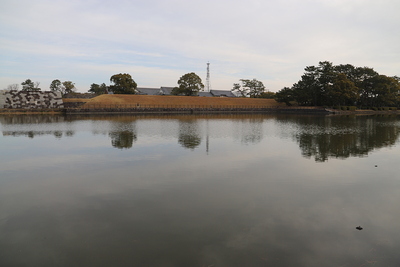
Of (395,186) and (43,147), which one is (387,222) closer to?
(395,186)

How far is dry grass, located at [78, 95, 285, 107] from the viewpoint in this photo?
58062mm

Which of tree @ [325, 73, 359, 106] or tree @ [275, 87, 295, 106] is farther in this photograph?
tree @ [275, 87, 295, 106]

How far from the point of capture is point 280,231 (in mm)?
5129

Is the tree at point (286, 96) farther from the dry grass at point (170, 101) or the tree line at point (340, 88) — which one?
the dry grass at point (170, 101)

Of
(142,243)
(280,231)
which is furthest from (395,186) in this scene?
(142,243)

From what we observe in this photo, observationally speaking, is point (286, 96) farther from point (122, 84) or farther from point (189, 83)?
point (122, 84)

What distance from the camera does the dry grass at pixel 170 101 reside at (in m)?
58.1

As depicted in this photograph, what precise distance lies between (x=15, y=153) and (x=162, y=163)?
7.51 m

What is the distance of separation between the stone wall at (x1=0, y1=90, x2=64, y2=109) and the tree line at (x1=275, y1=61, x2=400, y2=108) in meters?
49.3

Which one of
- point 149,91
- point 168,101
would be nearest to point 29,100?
point 168,101

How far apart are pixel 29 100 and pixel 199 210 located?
57945mm

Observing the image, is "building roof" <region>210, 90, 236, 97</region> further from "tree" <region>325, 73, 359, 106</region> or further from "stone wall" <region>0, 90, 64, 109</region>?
"stone wall" <region>0, 90, 64, 109</region>

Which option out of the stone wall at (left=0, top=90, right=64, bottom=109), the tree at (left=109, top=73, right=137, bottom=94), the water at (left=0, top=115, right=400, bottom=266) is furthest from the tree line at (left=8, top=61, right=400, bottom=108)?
Answer: the water at (left=0, top=115, right=400, bottom=266)

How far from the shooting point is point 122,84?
6359 centimetres
